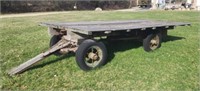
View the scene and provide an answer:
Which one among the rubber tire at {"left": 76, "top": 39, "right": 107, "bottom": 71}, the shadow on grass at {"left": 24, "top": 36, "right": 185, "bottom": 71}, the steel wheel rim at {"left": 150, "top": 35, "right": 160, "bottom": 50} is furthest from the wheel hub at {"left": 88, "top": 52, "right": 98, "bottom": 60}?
the steel wheel rim at {"left": 150, "top": 35, "right": 160, "bottom": 50}

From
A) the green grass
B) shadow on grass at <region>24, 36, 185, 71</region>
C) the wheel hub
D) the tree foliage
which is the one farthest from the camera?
the tree foliage

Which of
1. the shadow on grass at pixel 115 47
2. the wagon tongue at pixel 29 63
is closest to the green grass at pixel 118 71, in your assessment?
the shadow on grass at pixel 115 47

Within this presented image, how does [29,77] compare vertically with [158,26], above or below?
below

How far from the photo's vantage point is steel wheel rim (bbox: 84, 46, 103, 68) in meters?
5.79

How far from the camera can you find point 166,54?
711cm

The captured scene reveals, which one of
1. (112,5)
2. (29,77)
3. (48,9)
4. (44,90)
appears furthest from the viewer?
(112,5)

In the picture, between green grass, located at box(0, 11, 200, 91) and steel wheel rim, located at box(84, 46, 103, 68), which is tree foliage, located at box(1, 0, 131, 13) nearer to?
green grass, located at box(0, 11, 200, 91)

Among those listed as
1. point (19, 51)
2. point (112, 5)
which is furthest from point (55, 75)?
point (112, 5)

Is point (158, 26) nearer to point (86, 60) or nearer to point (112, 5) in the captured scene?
point (86, 60)

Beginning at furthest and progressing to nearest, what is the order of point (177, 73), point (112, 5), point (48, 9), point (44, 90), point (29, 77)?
→ point (112, 5) < point (48, 9) < point (177, 73) < point (29, 77) < point (44, 90)

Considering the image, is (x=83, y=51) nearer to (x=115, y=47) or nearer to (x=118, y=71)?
(x=118, y=71)

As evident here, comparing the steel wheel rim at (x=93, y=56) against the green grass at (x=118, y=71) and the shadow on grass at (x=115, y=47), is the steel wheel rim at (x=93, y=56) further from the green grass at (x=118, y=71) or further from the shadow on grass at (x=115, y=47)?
the shadow on grass at (x=115, y=47)

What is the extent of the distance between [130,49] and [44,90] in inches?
130

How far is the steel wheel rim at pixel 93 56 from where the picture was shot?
228 inches
